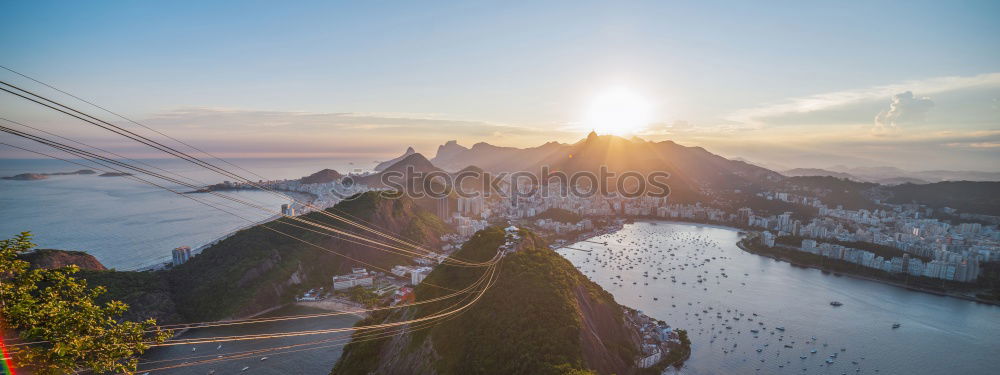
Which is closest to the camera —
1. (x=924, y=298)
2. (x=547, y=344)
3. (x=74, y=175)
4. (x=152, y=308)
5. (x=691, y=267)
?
Result: (x=547, y=344)

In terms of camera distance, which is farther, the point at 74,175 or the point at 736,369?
the point at 74,175

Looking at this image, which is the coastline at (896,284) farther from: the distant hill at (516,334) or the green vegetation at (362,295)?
the green vegetation at (362,295)

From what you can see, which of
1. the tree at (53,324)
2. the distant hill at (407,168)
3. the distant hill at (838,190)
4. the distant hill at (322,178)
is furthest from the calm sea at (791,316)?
the distant hill at (322,178)

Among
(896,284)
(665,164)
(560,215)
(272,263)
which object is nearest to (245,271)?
(272,263)

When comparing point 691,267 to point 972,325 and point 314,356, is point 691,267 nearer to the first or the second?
point 972,325

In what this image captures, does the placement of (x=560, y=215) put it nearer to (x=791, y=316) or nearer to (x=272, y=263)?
(x=791, y=316)

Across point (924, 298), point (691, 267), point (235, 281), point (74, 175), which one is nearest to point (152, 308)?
point (235, 281)

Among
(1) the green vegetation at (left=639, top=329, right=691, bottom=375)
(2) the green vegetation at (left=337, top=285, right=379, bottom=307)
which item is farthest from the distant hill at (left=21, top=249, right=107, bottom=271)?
(1) the green vegetation at (left=639, top=329, right=691, bottom=375)

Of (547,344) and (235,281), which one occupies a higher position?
(547,344)
